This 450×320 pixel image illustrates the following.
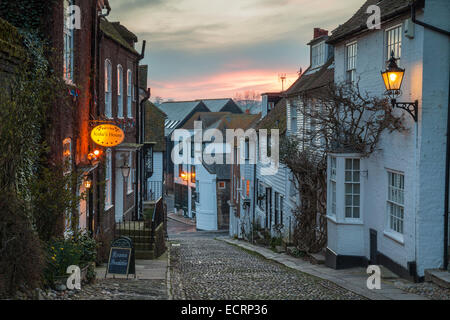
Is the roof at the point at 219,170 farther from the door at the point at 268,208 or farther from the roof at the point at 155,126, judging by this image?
the door at the point at 268,208

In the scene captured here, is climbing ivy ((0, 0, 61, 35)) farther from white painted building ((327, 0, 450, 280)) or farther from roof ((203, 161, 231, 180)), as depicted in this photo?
roof ((203, 161, 231, 180))

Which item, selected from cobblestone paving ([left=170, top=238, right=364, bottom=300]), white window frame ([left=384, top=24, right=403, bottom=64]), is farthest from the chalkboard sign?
white window frame ([left=384, top=24, right=403, bottom=64])

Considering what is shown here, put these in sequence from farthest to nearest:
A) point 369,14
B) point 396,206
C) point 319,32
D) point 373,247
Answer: point 319,32, point 369,14, point 373,247, point 396,206

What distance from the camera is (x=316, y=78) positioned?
20.8 meters

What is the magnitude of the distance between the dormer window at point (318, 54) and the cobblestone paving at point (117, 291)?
14157 millimetres

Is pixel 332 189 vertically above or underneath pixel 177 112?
underneath

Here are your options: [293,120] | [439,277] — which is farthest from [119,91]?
[439,277]

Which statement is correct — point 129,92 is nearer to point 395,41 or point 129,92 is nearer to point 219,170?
point 395,41

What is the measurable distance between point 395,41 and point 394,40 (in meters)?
0.07

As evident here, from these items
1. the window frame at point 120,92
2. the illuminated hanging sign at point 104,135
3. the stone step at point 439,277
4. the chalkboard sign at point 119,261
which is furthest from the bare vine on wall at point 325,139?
the window frame at point 120,92

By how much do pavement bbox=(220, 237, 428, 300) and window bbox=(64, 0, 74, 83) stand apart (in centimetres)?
826

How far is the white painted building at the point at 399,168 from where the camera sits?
11320 mm

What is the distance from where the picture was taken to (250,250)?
2123 centimetres

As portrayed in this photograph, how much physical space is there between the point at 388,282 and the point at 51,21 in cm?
981
